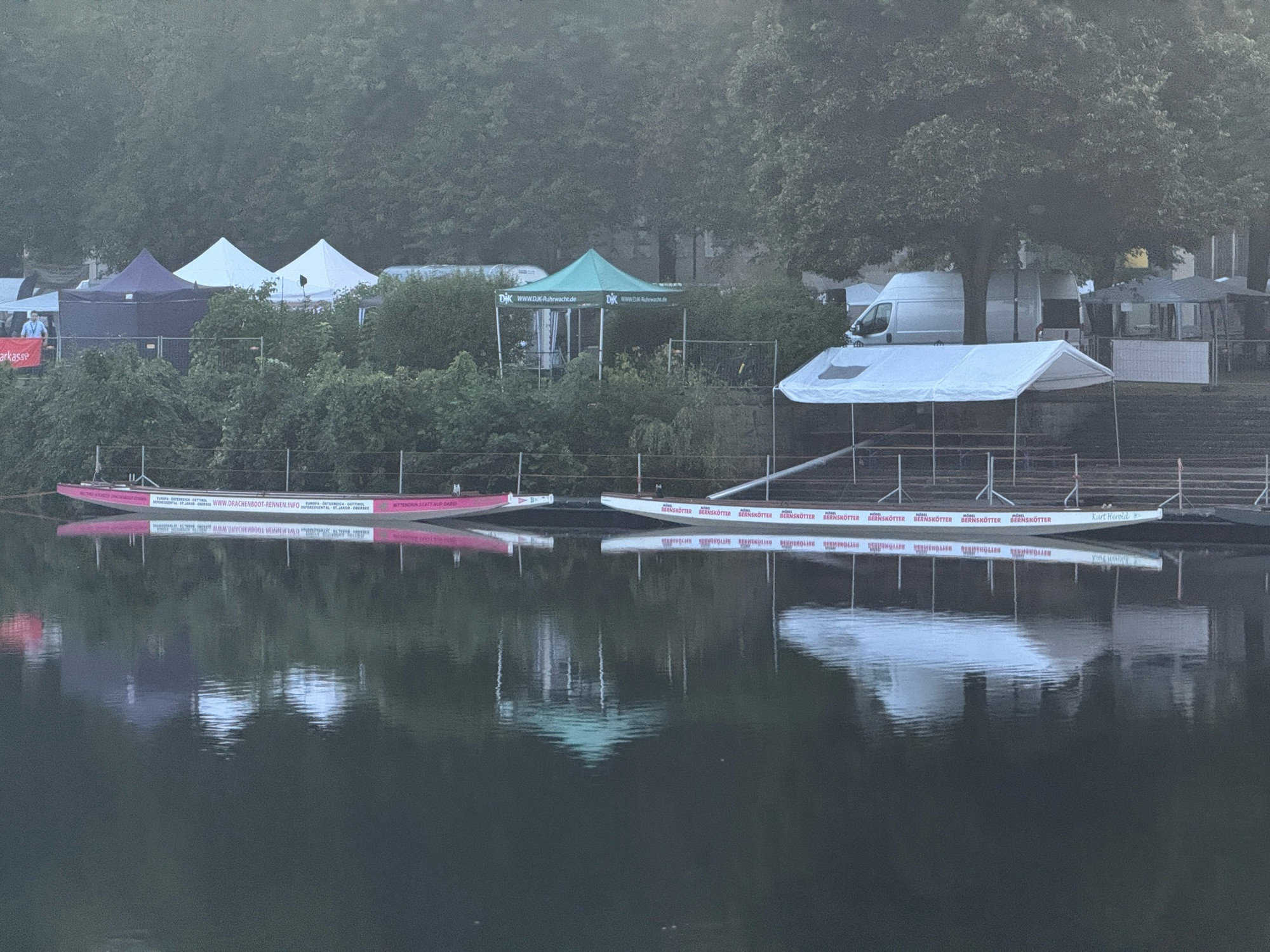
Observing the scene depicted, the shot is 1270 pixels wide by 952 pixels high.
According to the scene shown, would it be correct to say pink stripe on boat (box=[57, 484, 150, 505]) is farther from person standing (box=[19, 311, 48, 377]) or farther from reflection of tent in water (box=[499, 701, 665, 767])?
reflection of tent in water (box=[499, 701, 665, 767])

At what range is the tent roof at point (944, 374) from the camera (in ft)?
115

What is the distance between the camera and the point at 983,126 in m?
38.0

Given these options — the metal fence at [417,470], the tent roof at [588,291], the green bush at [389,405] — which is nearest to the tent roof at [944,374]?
the green bush at [389,405]

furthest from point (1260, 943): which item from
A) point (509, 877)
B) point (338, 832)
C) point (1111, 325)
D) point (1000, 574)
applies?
point (1111, 325)

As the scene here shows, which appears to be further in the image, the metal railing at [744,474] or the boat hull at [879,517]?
the metal railing at [744,474]

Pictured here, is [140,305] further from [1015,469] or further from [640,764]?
[640,764]

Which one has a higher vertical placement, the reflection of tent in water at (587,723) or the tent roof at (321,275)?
the tent roof at (321,275)

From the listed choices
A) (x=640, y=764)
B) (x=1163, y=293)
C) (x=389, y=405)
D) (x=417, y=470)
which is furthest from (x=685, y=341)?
(x=640, y=764)

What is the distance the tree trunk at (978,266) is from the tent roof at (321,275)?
19.2 m

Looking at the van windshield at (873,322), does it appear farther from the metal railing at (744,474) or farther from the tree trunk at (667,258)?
the tree trunk at (667,258)

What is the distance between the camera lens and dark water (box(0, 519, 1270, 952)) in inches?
523

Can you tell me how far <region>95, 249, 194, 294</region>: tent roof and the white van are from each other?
18356 mm

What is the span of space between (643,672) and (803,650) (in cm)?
246

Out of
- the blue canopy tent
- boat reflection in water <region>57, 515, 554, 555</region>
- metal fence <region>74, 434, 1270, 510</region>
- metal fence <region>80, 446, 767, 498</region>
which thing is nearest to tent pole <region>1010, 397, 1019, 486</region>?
metal fence <region>74, 434, 1270, 510</region>
